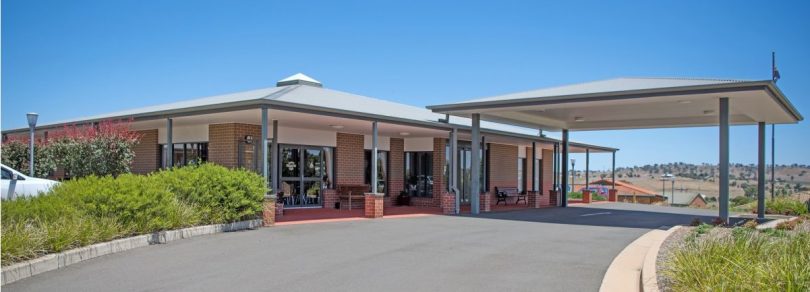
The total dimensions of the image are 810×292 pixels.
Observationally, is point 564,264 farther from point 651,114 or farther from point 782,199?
point 782,199

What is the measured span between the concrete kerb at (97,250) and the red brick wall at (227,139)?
225 inches

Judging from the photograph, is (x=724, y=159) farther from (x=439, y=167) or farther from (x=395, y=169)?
(x=395, y=169)

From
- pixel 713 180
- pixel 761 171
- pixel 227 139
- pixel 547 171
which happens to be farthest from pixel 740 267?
pixel 713 180

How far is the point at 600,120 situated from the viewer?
22766 millimetres

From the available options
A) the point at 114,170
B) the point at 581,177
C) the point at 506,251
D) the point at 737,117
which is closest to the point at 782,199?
the point at 737,117

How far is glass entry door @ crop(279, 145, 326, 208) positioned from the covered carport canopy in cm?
442

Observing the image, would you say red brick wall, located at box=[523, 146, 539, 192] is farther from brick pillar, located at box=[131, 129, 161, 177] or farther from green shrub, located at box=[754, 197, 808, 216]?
brick pillar, located at box=[131, 129, 161, 177]

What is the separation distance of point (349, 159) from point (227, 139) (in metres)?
4.60

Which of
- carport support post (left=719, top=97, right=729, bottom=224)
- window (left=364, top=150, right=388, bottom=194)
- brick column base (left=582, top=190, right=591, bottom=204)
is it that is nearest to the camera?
carport support post (left=719, top=97, right=729, bottom=224)

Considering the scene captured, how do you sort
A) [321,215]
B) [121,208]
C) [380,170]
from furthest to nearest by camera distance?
[380,170], [321,215], [121,208]

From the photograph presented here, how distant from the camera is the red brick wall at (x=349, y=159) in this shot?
21.6m

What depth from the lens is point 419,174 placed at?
80.9 feet

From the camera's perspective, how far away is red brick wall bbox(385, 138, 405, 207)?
23.8 m

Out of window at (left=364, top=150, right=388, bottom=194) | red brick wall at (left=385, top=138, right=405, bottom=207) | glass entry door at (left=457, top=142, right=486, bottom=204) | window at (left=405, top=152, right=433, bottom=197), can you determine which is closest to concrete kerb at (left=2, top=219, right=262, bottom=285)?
window at (left=364, top=150, right=388, bottom=194)
